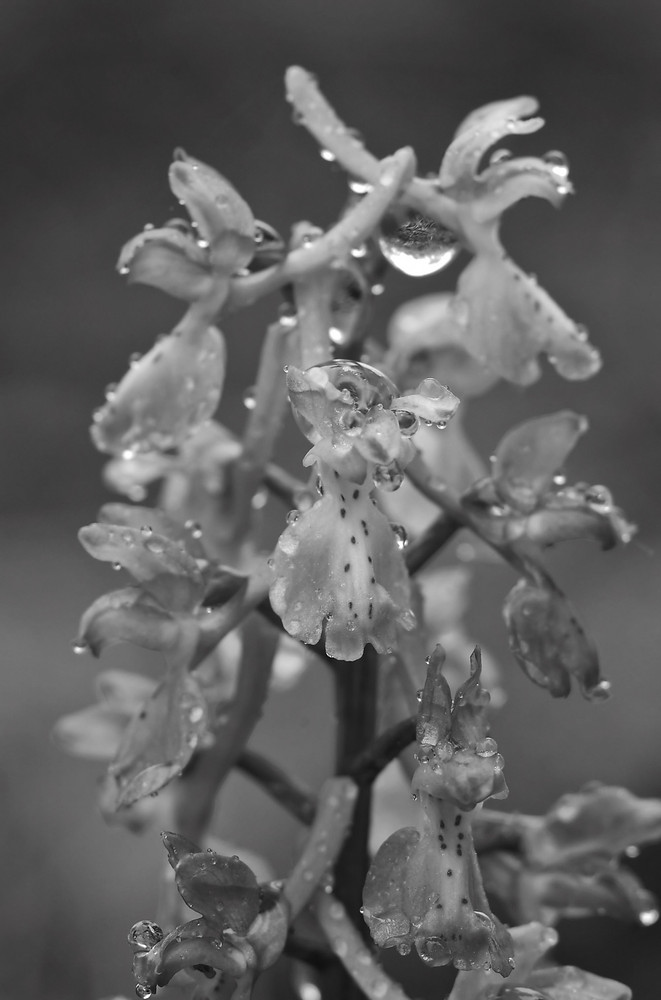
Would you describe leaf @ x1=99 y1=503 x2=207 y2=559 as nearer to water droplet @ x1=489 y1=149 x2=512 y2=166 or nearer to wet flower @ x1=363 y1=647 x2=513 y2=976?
wet flower @ x1=363 y1=647 x2=513 y2=976

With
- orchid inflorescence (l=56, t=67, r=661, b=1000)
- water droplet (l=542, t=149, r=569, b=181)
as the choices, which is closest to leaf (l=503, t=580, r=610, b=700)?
orchid inflorescence (l=56, t=67, r=661, b=1000)

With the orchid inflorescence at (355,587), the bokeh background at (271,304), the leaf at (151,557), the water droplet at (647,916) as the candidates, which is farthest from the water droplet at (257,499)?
the bokeh background at (271,304)

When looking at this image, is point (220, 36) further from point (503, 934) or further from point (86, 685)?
point (503, 934)

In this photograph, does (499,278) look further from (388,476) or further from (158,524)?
(158,524)

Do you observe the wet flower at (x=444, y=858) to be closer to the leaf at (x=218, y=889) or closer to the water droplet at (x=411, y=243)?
the leaf at (x=218, y=889)

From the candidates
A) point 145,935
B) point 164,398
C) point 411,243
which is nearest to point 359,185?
point 411,243

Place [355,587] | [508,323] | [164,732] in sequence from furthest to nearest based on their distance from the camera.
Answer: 1. [508,323]
2. [164,732]
3. [355,587]

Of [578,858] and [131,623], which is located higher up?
[131,623]

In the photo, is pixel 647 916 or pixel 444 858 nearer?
pixel 444 858
